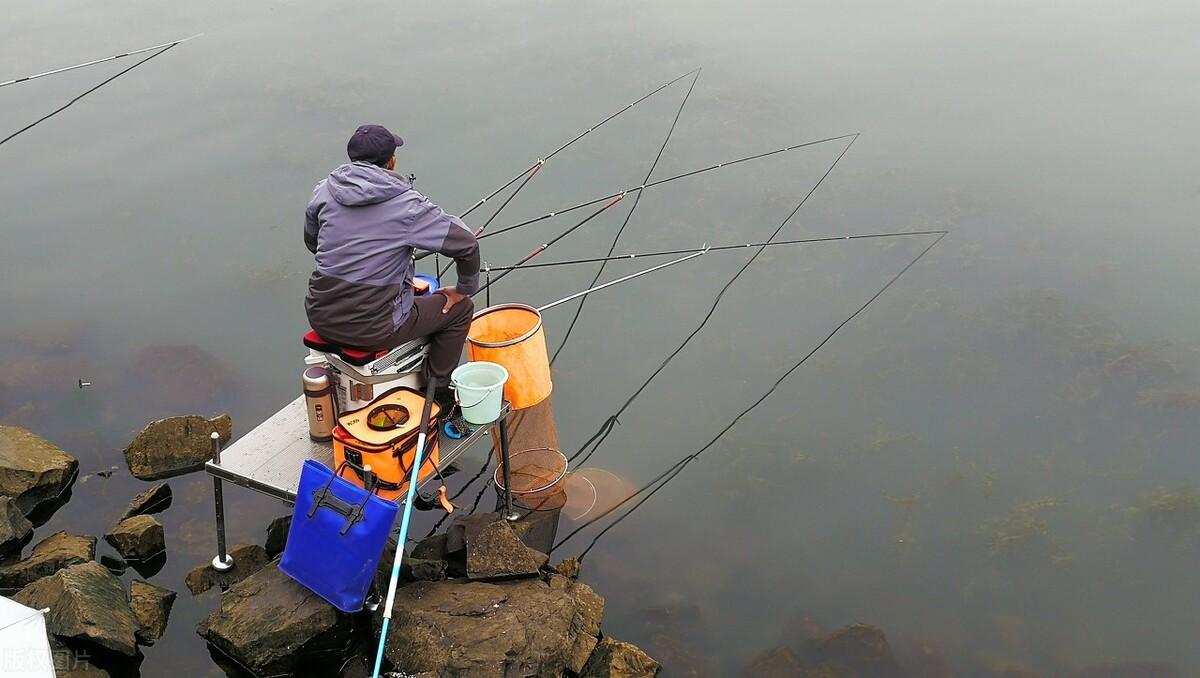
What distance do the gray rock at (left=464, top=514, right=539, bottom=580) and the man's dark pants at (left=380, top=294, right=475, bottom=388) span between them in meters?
0.61

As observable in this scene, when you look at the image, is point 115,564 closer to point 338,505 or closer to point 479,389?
point 338,505

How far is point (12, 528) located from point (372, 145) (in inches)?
92.3

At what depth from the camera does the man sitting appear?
3853mm

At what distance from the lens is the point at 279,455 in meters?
4.27

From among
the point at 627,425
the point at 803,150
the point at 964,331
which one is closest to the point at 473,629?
the point at 627,425

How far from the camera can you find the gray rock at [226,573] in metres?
4.49

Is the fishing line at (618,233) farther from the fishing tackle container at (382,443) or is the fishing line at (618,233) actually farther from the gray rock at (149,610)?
the gray rock at (149,610)

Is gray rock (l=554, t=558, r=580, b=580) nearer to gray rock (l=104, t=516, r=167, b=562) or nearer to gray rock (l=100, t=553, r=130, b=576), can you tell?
gray rock (l=104, t=516, r=167, b=562)

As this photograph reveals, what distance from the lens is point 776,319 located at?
6.09m

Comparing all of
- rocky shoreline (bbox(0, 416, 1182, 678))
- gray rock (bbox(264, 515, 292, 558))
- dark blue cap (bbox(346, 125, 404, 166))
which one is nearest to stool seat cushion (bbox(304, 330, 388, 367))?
dark blue cap (bbox(346, 125, 404, 166))

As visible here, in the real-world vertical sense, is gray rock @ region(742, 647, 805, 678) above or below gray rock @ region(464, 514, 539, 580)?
below

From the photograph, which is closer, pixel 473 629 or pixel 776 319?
pixel 473 629

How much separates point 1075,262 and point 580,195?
9.84ft

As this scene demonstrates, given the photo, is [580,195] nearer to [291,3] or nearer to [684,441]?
[684,441]
